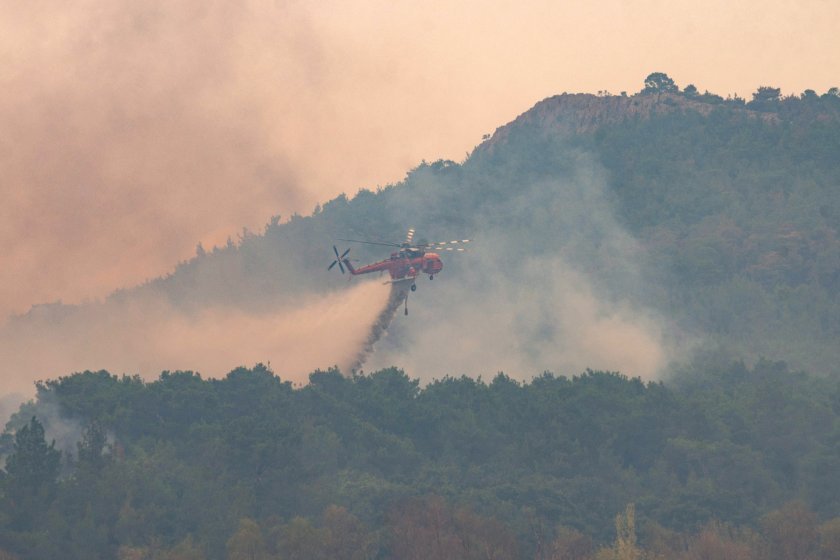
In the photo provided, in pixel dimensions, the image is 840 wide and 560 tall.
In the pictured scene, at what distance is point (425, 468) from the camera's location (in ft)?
423

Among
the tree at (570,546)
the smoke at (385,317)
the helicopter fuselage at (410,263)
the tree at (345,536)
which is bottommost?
the tree at (345,536)

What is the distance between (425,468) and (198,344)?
59545 mm

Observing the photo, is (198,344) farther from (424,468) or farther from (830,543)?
(830,543)

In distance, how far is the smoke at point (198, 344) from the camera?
483ft

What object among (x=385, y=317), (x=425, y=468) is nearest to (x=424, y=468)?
(x=425, y=468)

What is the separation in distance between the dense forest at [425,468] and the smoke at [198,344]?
6675 millimetres

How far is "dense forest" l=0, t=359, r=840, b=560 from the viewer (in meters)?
102

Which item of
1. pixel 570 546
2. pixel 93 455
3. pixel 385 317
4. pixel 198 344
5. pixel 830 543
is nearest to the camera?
pixel 830 543

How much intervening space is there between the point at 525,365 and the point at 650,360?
16.1 metres

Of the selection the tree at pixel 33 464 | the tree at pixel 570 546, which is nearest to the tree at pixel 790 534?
the tree at pixel 570 546

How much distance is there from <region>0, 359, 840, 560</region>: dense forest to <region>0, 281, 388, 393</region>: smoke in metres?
6.68

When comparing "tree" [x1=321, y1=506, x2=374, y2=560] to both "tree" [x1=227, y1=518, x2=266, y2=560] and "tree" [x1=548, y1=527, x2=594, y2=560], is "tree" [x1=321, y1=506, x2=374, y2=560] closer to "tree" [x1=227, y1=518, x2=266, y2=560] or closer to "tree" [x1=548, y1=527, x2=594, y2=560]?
"tree" [x1=227, y1=518, x2=266, y2=560]

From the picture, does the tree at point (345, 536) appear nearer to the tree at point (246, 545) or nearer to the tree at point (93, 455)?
the tree at point (246, 545)

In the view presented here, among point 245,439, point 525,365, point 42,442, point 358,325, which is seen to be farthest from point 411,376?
point 42,442
